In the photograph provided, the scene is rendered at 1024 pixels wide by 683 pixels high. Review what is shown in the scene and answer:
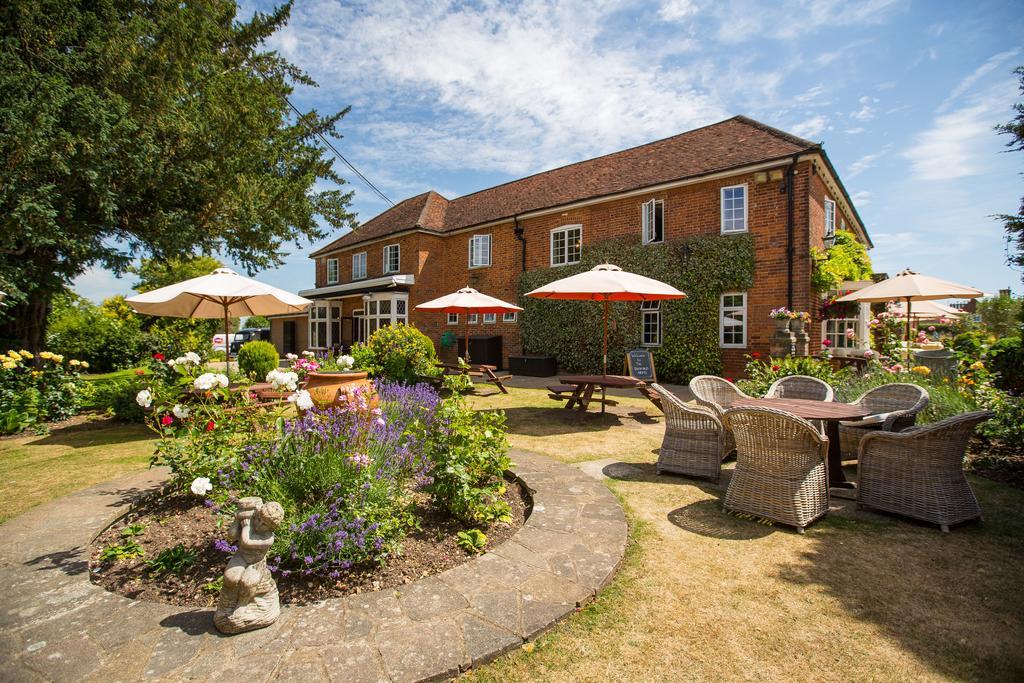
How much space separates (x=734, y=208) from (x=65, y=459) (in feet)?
48.0

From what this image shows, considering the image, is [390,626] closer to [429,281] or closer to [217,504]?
[217,504]

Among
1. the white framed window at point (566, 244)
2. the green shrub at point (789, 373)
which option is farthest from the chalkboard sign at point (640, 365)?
the white framed window at point (566, 244)

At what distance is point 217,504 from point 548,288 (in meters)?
5.90

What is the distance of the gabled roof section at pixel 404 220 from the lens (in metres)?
21.0

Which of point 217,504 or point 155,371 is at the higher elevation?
point 155,371

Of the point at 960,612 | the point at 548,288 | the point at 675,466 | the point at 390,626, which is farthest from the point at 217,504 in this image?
the point at 548,288

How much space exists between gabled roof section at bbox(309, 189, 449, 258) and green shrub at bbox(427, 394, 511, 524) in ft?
57.6

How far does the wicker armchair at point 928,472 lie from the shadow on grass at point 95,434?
9.35 meters

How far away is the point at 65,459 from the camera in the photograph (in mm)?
5676

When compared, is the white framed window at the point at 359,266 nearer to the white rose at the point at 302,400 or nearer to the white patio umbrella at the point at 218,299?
the white patio umbrella at the point at 218,299

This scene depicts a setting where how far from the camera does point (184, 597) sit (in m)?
2.47

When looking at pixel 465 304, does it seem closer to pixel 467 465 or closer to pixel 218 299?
pixel 218 299

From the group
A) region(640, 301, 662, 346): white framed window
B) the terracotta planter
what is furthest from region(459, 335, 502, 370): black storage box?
the terracotta planter

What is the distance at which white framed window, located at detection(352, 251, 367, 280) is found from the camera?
2370cm
